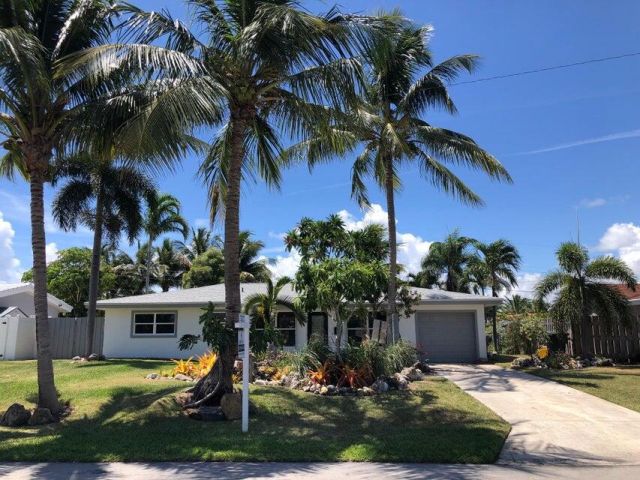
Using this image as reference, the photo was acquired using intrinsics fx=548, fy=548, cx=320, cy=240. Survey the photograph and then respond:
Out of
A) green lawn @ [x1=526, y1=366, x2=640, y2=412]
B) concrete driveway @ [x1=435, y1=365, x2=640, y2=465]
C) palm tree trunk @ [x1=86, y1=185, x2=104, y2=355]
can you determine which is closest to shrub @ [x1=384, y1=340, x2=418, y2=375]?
concrete driveway @ [x1=435, y1=365, x2=640, y2=465]

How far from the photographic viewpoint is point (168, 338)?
2212 cm

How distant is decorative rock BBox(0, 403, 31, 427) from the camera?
379 inches

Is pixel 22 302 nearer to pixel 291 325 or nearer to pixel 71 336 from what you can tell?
pixel 71 336

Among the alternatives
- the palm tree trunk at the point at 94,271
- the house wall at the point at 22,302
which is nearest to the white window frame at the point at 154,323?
the palm tree trunk at the point at 94,271

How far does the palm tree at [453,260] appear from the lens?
34.6 m

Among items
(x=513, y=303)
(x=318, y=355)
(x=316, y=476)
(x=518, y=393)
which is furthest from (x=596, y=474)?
(x=513, y=303)

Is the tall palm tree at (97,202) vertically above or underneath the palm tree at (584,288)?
above

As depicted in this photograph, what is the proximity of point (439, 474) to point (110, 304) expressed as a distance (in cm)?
1835

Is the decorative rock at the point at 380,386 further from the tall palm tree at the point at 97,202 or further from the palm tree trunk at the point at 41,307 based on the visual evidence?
the tall palm tree at the point at 97,202

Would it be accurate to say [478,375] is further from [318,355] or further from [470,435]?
[470,435]

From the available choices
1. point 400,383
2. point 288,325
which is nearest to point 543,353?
point 400,383

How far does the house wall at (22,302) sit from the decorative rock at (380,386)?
74.5 feet

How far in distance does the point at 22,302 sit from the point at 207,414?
25.1 metres

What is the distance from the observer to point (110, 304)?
72.1 ft
